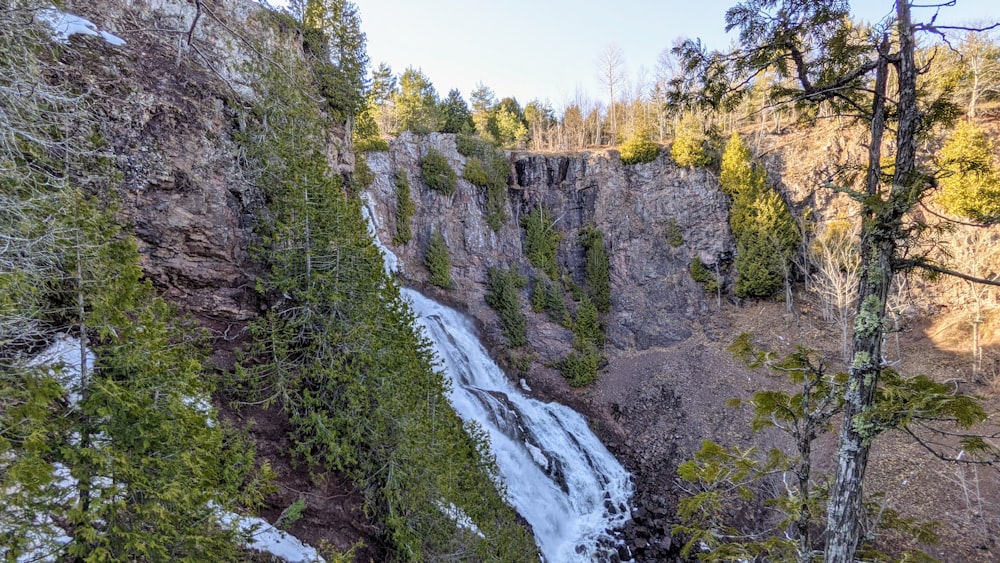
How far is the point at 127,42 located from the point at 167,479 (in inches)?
308

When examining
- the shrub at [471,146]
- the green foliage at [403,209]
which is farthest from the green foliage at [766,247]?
the green foliage at [403,209]

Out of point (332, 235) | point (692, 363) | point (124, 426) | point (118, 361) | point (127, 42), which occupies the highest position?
point (127, 42)

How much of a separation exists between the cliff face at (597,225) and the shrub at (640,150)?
0.45 m

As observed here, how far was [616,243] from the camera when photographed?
25.4 m

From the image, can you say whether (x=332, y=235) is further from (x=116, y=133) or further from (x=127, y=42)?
(x=127, y=42)

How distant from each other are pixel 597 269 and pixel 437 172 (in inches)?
427

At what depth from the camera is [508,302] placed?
2094cm

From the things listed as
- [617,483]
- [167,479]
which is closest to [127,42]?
[167,479]

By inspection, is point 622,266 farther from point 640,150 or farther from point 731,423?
point 731,423

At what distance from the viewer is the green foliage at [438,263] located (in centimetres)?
2102

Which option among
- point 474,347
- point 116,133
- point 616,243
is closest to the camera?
point 116,133

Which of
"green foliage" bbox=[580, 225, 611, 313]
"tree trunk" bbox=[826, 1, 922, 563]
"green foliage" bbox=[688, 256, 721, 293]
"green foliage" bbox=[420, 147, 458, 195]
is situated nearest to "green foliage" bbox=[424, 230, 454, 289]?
"green foliage" bbox=[420, 147, 458, 195]

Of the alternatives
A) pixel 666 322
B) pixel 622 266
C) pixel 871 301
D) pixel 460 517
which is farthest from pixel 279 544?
pixel 622 266

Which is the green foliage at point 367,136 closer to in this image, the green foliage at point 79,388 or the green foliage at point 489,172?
the green foliage at point 489,172
